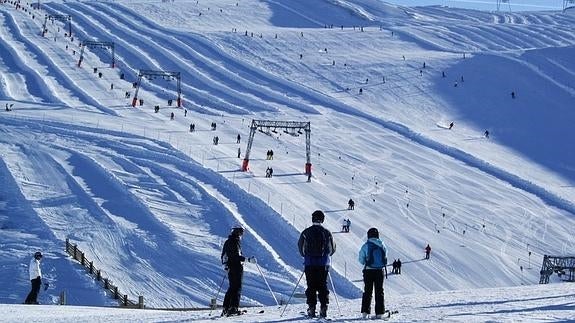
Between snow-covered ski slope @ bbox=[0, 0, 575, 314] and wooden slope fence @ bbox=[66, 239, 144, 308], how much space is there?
13.5 inches

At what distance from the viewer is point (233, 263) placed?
11109 millimetres

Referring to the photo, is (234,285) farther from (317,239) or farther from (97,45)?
(97,45)

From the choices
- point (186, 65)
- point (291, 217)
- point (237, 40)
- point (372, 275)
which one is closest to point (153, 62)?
point (186, 65)

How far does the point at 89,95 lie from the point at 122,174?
18137mm

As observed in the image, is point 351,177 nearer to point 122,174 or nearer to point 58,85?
point 122,174

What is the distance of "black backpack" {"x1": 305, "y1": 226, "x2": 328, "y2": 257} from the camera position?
10.5m

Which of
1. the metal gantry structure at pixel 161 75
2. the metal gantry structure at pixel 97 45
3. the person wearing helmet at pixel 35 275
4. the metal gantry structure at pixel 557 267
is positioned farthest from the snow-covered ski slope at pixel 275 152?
the person wearing helmet at pixel 35 275

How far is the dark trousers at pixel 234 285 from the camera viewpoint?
11.2 m

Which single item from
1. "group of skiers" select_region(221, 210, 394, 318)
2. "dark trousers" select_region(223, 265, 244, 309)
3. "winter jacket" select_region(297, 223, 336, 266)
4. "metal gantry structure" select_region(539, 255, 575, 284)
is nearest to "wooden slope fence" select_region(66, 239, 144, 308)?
"dark trousers" select_region(223, 265, 244, 309)

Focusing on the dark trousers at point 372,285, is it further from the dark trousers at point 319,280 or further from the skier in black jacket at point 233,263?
the skier in black jacket at point 233,263

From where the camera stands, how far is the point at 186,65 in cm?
6550

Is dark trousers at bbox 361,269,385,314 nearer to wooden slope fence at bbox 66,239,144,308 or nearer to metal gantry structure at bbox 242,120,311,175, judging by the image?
wooden slope fence at bbox 66,239,144,308

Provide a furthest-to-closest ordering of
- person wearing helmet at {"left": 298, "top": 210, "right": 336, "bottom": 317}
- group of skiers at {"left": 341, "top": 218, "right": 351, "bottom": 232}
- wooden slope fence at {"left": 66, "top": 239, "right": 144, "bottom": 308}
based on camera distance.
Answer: group of skiers at {"left": 341, "top": 218, "right": 351, "bottom": 232} < wooden slope fence at {"left": 66, "top": 239, "right": 144, "bottom": 308} < person wearing helmet at {"left": 298, "top": 210, "right": 336, "bottom": 317}

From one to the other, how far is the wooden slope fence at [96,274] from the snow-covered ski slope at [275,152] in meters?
0.34
